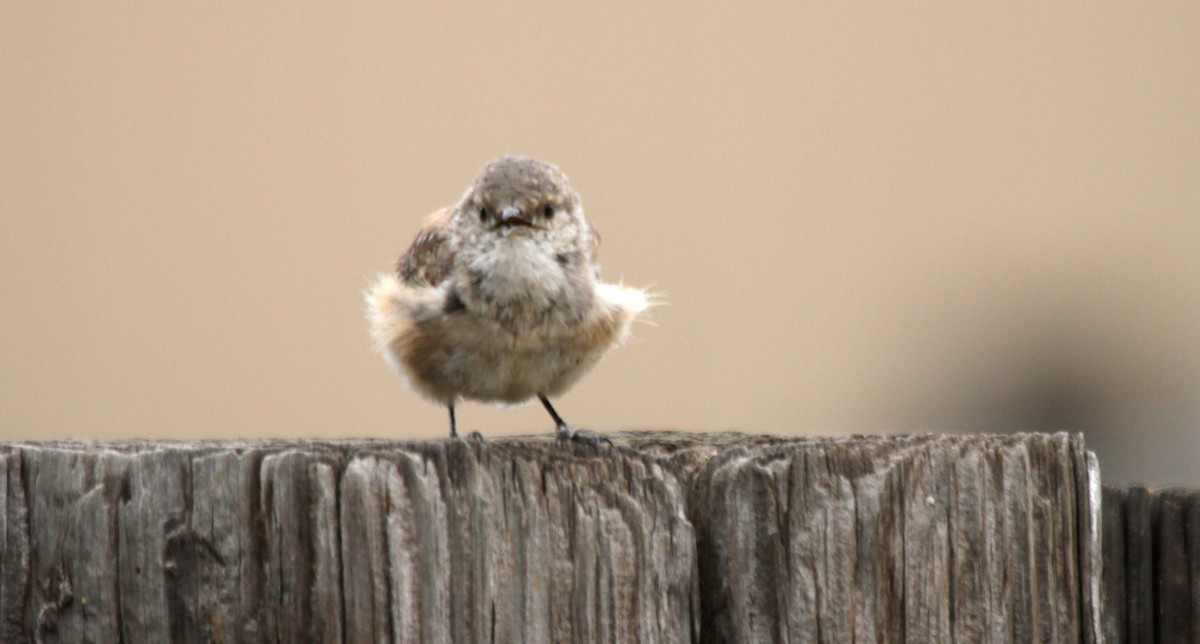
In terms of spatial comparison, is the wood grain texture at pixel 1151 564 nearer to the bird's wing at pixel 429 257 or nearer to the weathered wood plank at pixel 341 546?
the weathered wood plank at pixel 341 546

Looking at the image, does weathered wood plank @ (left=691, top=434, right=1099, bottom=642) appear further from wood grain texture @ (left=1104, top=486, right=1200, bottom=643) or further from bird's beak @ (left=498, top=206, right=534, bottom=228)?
bird's beak @ (left=498, top=206, right=534, bottom=228)

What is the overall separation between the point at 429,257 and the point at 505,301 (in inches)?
19.7

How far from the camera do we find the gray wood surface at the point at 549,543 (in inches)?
91.7

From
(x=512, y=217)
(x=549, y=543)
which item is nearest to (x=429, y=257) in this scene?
(x=512, y=217)

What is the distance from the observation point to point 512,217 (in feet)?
14.4

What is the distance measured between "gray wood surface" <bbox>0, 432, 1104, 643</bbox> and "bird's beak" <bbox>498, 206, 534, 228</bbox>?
1938mm

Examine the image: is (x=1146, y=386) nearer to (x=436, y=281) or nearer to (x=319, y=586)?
(x=436, y=281)

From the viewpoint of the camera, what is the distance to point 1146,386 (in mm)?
9578

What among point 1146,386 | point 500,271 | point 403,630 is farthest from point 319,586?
point 1146,386

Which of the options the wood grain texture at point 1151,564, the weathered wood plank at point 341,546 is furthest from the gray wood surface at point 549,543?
the wood grain texture at point 1151,564

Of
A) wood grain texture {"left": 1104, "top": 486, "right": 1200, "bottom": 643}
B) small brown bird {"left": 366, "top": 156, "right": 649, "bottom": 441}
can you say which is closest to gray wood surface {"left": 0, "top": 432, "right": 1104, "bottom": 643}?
wood grain texture {"left": 1104, "top": 486, "right": 1200, "bottom": 643}

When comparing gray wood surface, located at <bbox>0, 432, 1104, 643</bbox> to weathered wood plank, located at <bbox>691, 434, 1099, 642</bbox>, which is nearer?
gray wood surface, located at <bbox>0, 432, 1104, 643</bbox>

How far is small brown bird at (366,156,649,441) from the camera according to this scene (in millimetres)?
4234

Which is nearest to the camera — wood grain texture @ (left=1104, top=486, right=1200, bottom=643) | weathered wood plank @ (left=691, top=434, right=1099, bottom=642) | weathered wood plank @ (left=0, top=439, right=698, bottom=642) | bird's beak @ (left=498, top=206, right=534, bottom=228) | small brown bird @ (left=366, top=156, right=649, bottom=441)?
weathered wood plank @ (left=0, top=439, right=698, bottom=642)
